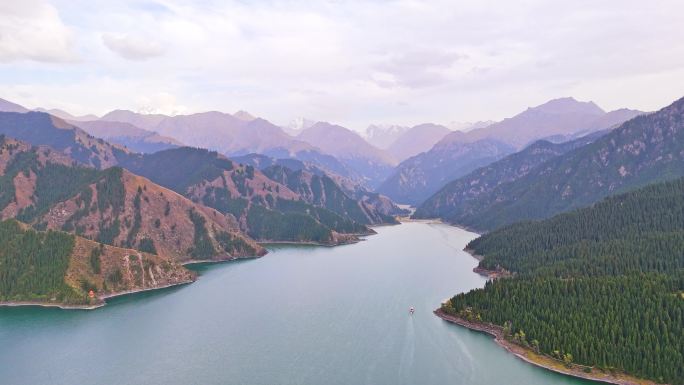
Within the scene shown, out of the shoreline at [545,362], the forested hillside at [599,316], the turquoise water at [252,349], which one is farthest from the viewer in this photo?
the turquoise water at [252,349]

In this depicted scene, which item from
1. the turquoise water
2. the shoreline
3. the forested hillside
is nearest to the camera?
the shoreline

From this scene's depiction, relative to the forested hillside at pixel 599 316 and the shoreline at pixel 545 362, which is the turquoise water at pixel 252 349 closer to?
the shoreline at pixel 545 362

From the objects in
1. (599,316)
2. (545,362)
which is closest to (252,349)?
(545,362)

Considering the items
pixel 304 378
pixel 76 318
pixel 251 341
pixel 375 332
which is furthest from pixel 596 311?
pixel 76 318

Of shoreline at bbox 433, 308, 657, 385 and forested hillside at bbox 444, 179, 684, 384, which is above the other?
forested hillside at bbox 444, 179, 684, 384

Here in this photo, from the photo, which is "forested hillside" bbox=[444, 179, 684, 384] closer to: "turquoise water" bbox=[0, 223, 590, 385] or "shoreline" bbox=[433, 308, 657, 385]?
"shoreline" bbox=[433, 308, 657, 385]

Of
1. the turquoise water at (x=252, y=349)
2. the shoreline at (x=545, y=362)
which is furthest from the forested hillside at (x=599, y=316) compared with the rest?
the turquoise water at (x=252, y=349)

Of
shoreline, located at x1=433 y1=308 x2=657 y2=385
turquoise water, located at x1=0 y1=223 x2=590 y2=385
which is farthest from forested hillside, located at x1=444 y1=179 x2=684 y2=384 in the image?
turquoise water, located at x1=0 y1=223 x2=590 y2=385

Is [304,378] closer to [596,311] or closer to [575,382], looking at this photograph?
[575,382]
